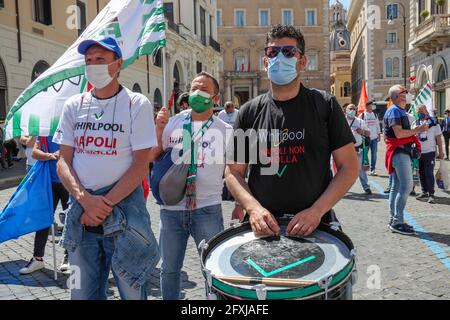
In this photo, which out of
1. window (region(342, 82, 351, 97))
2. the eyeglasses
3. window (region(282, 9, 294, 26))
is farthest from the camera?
window (region(342, 82, 351, 97))

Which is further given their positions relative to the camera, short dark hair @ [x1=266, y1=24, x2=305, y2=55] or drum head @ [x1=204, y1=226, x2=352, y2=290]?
short dark hair @ [x1=266, y1=24, x2=305, y2=55]

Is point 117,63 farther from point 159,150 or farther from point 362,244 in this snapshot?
point 362,244

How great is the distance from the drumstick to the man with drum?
0.52 metres

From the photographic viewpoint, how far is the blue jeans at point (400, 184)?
6391mm

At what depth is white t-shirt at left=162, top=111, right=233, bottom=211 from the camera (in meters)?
3.55

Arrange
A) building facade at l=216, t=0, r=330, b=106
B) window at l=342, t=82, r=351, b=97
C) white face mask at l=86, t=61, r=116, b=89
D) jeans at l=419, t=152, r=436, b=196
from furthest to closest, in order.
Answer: window at l=342, t=82, r=351, b=97 → building facade at l=216, t=0, r=330, b=106 → jeans at l=419, t=152, r=436, b=196 → white face mask at l=86, t=61, r=116, b=89

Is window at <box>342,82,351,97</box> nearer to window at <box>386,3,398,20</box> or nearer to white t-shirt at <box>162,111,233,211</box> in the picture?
window at <box>386,3,398,20</box>

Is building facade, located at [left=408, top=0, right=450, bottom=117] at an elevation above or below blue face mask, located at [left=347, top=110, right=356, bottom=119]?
above

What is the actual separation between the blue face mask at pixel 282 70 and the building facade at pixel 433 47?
26479 millimetres

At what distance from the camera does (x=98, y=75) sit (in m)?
2.84

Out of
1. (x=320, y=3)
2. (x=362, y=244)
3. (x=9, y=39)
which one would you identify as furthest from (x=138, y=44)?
(x=320, y=3)

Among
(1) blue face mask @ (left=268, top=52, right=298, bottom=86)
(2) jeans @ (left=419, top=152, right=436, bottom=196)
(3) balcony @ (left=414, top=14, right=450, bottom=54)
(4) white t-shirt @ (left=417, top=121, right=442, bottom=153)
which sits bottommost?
(2) jeans @ (left=419, top=152, right=436, bottom=196)

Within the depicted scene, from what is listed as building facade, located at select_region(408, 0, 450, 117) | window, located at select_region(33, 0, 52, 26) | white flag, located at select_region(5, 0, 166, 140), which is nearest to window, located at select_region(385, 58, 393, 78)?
building facade, located at select_region(408, 0, 450, 117)

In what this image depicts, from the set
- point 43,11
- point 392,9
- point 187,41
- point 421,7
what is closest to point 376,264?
point 43,11
